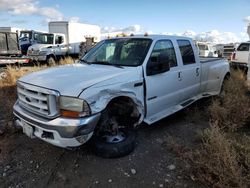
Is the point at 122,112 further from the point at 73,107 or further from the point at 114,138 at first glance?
the point at 73,107

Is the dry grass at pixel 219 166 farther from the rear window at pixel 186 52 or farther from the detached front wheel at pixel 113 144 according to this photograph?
the rear window at pixel 186 52

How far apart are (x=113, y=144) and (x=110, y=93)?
0.78m

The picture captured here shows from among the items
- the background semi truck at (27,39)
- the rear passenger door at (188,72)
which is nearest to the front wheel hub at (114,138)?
the rear passenger door at (188,72)

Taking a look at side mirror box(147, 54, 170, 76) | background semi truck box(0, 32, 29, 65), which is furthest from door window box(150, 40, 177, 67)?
background semi truck box(0, 32, 29, 65)

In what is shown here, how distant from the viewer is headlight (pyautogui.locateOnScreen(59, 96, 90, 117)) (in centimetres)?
328

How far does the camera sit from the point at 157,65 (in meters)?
4.39

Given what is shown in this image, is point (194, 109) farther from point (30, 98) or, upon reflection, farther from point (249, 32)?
point (249, 32)

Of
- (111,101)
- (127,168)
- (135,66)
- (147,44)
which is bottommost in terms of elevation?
(127,168)

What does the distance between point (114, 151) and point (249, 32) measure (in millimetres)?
7362

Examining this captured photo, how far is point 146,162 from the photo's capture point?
378 centimetres

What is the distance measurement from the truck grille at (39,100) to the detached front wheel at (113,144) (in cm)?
83

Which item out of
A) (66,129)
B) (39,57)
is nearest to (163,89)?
(66,129)

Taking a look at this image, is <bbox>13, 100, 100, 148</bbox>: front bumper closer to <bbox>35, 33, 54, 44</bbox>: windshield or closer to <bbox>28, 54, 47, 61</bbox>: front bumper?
<bbox>28, 54, 47, 61</bbox>: front bumper

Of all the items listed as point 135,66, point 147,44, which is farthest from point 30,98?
point 147,44
